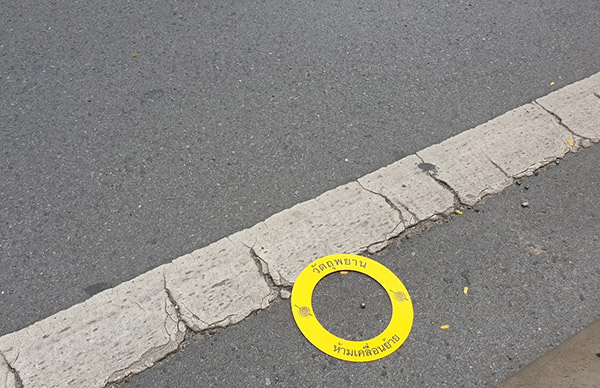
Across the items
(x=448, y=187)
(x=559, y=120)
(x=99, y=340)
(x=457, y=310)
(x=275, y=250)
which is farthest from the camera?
(x=559, y=120)

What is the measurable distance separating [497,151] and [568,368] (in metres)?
1.36

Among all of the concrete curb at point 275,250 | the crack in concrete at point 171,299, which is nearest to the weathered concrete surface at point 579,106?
the concrete curb at point 275,250

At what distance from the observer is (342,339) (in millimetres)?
2549

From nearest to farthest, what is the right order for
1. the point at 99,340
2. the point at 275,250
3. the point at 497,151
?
the point at 99,340 < the point at 275,250 < the point at 497,151

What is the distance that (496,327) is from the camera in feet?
8.51

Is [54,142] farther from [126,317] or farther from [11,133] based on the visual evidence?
[126,317]

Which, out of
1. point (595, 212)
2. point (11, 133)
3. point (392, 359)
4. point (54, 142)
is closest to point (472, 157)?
point (595, 212)

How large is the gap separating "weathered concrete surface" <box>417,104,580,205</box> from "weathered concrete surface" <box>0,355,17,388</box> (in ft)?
7.43

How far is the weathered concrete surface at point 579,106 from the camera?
359cm

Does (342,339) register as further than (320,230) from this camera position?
No

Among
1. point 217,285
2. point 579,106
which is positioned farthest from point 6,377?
point 579,106

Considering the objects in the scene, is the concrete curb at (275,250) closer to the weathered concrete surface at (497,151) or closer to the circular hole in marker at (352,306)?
the weathered concrete surface at (497,151)

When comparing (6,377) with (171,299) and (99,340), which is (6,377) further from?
(171,299)

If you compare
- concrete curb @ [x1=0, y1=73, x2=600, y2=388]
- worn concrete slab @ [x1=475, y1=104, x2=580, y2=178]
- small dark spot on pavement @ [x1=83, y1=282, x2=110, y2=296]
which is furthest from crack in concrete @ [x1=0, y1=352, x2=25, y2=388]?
worn concrete slab @ [x1=475, y1=104, x2=580, y2=178]
